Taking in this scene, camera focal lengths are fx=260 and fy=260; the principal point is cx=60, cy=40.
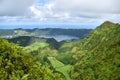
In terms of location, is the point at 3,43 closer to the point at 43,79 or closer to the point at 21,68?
the point at 21,68

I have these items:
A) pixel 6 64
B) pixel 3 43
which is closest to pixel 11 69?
pixel 6 64

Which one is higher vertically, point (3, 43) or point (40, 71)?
point (3, 43)

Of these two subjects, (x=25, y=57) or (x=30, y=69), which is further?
(x=25, y=57)

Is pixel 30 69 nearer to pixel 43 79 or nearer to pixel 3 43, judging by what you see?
pixel 43 79

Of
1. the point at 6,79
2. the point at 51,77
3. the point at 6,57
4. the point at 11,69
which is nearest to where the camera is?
the point at 6,79

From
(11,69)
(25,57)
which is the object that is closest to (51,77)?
(25,57)

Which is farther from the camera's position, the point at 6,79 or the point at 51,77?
the point at 51,77

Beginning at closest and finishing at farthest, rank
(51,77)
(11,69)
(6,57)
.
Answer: (11,69) < (6,57) < (51,77)

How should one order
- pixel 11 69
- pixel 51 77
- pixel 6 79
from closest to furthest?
pixel 6 79
pixel 11 69
pixel 51 77

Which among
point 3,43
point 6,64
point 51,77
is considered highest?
point 3,43
